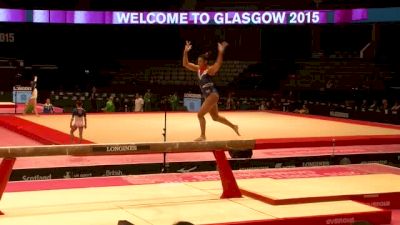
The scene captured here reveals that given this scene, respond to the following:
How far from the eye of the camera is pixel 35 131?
15.8 metres

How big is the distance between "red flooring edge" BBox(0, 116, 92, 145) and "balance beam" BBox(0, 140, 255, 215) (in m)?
5.90

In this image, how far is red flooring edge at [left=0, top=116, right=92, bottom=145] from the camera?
560 inches

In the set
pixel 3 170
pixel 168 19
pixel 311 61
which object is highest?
pixel 168 19

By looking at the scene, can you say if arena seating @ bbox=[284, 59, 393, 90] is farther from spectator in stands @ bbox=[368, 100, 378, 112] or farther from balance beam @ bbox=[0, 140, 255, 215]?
balance beam @ bbox=[0, 140, 255, 215]

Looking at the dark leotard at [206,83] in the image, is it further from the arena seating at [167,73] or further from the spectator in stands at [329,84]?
the arena seating at [167,73]

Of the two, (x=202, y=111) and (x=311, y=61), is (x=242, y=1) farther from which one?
(x=202, y=111)

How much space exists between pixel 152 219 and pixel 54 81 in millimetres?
26916

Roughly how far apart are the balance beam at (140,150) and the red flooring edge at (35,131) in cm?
590

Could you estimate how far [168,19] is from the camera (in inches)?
1262

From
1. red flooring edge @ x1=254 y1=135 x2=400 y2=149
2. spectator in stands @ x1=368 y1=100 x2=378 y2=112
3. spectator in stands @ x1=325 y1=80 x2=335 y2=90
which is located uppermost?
spectator in stands @ x1=325 y1=80 x2=335 y2=90

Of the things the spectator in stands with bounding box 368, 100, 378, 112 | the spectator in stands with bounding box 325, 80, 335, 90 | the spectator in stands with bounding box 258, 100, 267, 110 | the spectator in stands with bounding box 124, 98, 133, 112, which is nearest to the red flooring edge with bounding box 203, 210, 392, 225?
the spectator in stands with bounding box 368, 100, 378, 112

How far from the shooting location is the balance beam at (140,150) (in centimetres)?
718

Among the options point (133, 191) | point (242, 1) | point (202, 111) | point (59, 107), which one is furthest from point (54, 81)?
point (133, 191)

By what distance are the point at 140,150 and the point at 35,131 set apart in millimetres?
8527
